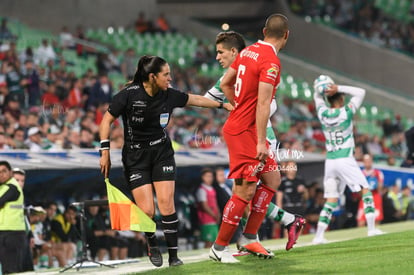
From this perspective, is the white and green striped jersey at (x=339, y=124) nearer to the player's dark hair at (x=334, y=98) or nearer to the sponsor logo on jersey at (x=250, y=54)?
the player's dark hair at (x=334, y=98)

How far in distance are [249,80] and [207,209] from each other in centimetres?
877

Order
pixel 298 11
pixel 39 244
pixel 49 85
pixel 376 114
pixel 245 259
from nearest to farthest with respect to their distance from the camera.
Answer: pixel 245 259 < pixel 39 244 < pixel 49 85 < pixel 376 114 < pixel 298 11

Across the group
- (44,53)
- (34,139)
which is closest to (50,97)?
(44,53)

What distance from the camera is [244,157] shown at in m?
9.73

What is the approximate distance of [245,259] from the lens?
34.3ft

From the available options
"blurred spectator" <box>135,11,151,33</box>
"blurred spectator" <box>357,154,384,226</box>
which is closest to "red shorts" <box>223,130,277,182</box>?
"blurred spectator" <box>357,154,384,226</box>

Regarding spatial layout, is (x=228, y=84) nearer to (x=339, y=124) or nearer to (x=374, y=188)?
(x=339, y=124)

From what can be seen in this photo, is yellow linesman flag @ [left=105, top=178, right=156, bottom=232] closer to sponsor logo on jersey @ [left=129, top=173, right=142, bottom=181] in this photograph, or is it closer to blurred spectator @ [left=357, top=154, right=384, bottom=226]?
sponsor logo on jersey @ [left=129, top=173, right=142, bottom=181]

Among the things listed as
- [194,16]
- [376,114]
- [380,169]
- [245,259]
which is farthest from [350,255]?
Answer: [194,16]

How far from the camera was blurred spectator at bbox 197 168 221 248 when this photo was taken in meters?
18.3

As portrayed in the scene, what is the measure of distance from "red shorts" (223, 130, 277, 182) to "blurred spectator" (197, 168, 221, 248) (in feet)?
27.5

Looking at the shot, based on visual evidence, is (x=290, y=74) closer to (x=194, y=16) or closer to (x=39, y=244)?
(x=194, y=16)

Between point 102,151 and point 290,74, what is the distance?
26638mm

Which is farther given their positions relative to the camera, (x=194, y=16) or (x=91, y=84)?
(x=194, y=16)
